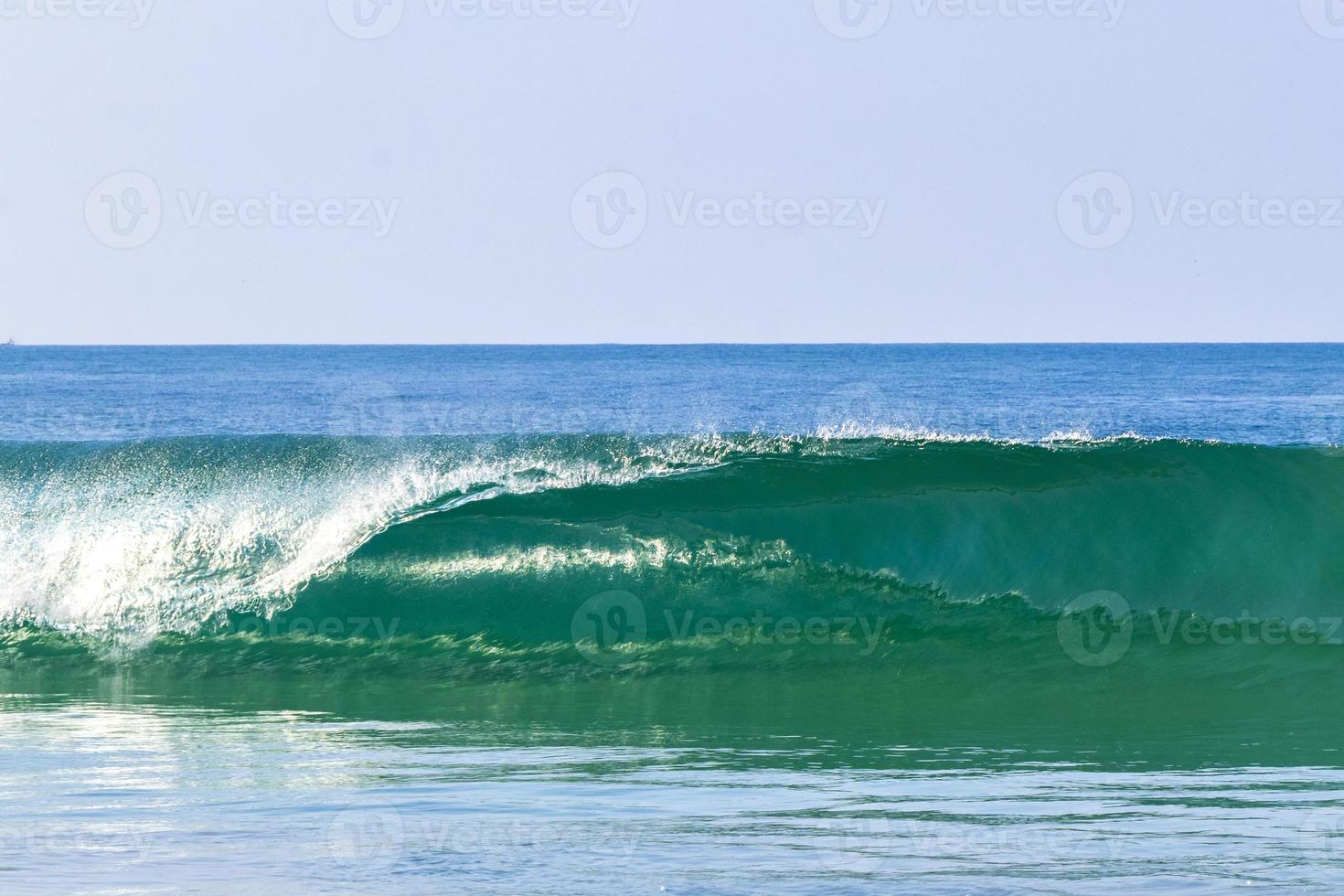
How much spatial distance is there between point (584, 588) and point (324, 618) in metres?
2.20

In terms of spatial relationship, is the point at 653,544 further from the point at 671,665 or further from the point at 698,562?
the point at 671,665

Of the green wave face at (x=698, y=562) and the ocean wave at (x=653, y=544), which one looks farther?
the ocean wave at (x=653, y=544)

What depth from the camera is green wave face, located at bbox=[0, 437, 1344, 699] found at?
1111 centimetres

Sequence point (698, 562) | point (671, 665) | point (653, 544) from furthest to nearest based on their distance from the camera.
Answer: point (653, 544), point (698, 562), point (671, 665)

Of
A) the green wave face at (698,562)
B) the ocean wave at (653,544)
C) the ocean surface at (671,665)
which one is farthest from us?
the ocean wave at (653,544)

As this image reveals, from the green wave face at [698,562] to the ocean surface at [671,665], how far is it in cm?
4

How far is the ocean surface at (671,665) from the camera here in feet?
19.2

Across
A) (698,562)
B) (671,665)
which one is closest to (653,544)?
(698,562)

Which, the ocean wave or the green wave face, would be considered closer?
the green wave face

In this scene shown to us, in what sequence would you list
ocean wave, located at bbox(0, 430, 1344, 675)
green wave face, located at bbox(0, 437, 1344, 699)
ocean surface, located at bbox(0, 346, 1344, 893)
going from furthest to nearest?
ocean wave, located at bbox(0, 430, 1344, 675) < green wave face, located at bbox(0, 437, 1344, 699) < ocean surface, located at bbox(0, 346, 1344, 893)

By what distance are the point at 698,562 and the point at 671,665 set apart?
5.04 feet

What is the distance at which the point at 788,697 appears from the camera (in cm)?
974

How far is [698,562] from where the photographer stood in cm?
1223

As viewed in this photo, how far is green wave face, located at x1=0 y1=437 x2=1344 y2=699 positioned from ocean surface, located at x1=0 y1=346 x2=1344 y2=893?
0.13 ft
